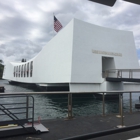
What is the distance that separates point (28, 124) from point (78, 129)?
1.14m

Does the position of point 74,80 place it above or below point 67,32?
below

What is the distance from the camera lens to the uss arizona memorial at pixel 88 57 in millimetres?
19312

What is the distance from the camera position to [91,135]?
124 cm

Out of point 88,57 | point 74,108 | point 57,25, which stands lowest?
point 74,108

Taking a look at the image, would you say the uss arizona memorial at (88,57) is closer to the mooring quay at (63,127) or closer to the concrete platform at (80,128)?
the concrete platform at (80,128)

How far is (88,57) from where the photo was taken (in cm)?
2027

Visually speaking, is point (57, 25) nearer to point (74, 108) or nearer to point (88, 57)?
point (88, 57)

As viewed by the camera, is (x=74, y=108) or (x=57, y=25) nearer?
(x=74, y=108)

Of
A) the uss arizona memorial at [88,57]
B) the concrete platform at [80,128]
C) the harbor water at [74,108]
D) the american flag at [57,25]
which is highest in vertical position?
the american flag at [57,25]

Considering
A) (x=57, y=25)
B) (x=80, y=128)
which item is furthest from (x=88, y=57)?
(x=80, y=128)

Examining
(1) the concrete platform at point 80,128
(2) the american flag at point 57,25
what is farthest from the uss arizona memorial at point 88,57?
(1) the concrete platform at point 80,128

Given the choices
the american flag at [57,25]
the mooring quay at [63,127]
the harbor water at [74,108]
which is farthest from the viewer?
the american flag at [57,25]

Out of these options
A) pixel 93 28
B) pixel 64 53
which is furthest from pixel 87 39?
pixel 64 53

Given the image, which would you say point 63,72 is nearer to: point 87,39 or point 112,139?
point 87,39
